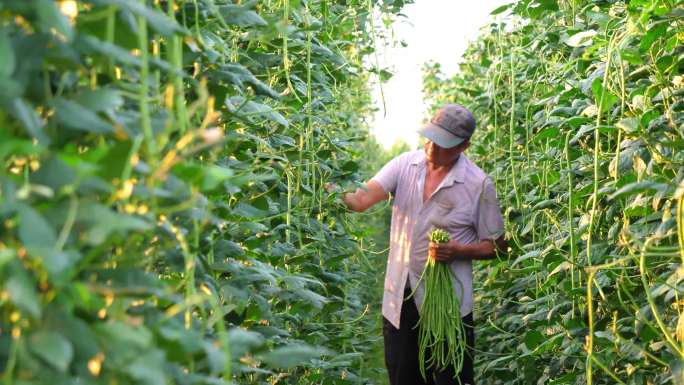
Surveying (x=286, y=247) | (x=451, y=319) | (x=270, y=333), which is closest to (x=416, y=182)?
(x=451, y=319)

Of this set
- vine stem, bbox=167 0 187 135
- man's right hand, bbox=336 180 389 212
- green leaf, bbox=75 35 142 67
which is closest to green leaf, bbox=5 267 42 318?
green leaf, bbox=75 35 142 67

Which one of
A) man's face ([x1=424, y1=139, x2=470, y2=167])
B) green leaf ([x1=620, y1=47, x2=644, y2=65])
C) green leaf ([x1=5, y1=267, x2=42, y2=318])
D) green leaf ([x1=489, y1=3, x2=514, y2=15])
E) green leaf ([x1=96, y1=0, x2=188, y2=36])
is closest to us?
green leaf ([x1=5, y1=267, x2=42, y2=318])

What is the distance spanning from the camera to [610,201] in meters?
3.08

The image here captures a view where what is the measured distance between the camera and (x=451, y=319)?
3984 millimetres

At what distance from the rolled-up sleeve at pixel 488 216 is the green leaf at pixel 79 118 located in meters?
3.03

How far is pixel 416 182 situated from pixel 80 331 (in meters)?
3.11

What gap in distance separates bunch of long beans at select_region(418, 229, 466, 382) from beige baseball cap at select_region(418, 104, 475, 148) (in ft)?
1.22

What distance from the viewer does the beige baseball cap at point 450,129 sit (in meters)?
4.12

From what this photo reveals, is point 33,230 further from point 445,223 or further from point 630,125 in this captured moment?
point 445,223

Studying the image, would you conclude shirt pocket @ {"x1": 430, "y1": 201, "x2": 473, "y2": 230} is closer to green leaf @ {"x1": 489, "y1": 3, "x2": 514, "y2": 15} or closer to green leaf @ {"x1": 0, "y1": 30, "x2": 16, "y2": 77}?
green leaf @ {"x1": 489, "y1": 3, "x2": 514, "y2": 15}

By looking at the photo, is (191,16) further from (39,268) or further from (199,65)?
(39,268)

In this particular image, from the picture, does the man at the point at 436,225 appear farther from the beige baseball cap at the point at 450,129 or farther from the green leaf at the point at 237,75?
the green leaf at the point at 237,75

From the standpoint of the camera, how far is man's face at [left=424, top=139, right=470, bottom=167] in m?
4.19

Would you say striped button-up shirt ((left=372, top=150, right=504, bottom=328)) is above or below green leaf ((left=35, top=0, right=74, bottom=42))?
below
